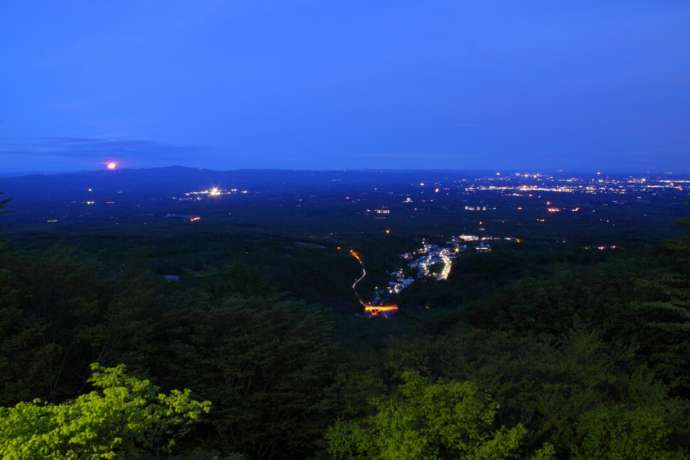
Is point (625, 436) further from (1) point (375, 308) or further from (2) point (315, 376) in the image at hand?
(1) point (375, 308)

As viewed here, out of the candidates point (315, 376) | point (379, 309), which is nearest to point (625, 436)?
point (315, 376)

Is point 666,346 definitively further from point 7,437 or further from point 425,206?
point 425,206

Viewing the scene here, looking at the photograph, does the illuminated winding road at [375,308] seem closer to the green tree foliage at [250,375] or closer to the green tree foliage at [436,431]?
the green tree foliage at [250,375]

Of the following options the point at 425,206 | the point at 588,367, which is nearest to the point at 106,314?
the point at 588,367

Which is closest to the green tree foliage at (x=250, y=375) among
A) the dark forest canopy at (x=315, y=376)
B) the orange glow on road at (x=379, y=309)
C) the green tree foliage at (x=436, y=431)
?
the dark forest canopy at (x=315, y=376)

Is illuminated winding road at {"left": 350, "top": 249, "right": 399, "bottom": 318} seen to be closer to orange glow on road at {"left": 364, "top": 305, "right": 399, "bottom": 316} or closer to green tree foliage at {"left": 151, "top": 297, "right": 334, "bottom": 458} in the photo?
orange glow on road at {"left": 364, "top": 305, "right": 399, "bottom": 316}
